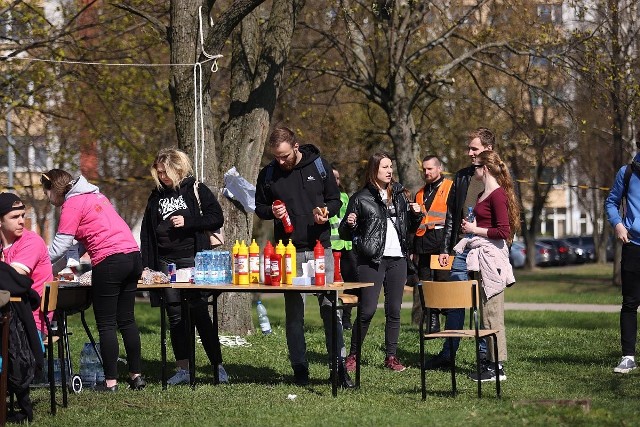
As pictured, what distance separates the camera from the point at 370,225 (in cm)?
1131

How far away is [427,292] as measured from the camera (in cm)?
981

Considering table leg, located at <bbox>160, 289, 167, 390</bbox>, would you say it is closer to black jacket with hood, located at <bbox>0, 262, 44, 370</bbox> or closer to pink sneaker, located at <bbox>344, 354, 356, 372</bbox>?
pink sneaker, located at <bbox>344, 354, 356, 372</bbox>

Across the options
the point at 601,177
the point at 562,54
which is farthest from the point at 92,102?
the point at 601,177

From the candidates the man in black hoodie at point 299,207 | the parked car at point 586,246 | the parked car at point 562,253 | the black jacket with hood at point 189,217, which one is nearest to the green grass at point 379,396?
the man in black hoodie at point 299,207

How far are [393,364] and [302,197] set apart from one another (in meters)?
2.07

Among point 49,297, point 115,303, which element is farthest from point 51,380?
point 115,303

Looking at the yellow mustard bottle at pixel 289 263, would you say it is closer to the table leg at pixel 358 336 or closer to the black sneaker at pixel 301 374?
the table leg at pixel 358 336

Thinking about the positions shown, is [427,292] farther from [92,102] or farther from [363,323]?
[92,102]

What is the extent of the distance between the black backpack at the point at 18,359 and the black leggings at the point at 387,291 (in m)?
3.16

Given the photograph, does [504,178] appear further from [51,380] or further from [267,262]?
[51,380]

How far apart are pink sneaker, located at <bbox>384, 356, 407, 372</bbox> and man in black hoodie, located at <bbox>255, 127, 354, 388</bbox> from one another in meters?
1.10

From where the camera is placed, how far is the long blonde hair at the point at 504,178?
35.3 ft

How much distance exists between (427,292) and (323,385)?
4.85ft

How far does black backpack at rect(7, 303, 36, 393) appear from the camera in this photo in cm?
880
